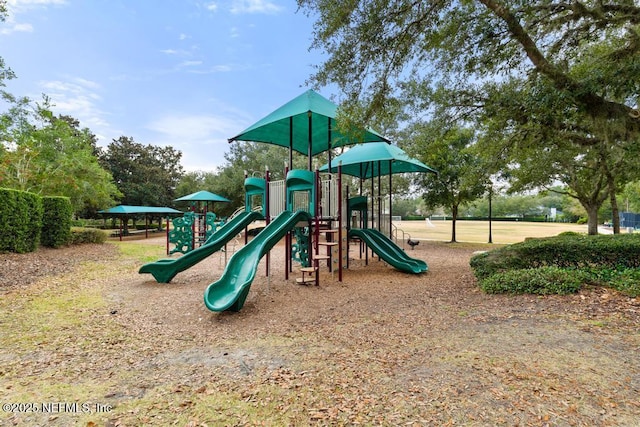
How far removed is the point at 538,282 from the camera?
16.8 feet

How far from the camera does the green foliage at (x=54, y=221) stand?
1112cm

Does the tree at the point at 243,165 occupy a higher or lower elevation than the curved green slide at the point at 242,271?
higher

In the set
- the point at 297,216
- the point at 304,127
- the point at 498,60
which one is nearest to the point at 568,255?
the point at 498,60

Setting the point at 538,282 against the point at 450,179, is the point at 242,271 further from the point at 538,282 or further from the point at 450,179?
the point at 450,179

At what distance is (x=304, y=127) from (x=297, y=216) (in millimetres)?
2972

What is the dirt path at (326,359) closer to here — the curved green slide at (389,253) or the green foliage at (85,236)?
the curved green slide at (389,253)

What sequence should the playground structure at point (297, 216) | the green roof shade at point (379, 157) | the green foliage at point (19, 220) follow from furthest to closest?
the green roof shade at point (379, 157), the green foliage at point (19, 220), the playground structure at point (297, 216)

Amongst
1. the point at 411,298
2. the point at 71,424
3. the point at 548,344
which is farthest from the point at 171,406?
the point at 411,298

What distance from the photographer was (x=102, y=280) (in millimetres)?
7262

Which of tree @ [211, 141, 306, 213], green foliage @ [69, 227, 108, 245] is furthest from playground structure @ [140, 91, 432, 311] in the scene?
tree @ [211, 141, 306, 213]

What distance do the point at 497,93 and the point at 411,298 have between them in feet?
14.7

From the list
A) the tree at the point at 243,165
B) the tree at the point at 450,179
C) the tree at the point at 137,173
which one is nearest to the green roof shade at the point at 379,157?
the tree at the point at 450,179

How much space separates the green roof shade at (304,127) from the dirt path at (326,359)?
401 centimetres

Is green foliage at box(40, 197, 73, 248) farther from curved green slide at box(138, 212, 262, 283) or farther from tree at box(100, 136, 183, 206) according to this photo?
tree at box(100, 136, 183, 206)
